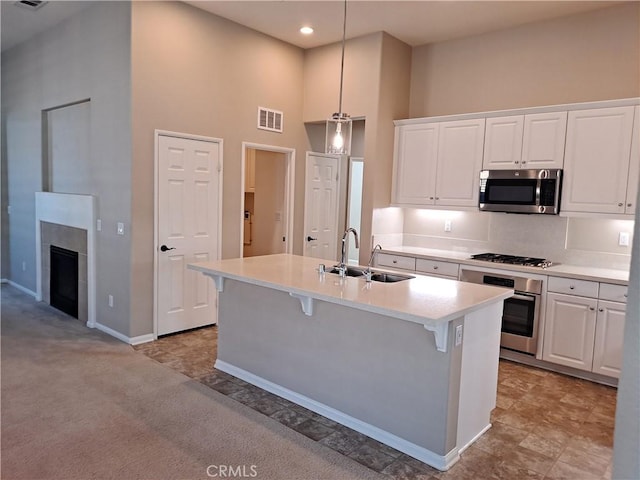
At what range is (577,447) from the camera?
2.79 meters

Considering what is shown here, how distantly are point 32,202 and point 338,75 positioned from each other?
14.0ft

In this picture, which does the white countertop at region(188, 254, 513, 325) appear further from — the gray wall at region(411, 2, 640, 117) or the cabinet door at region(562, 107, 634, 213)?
the gray wall at region(411, 2, 640, 117)

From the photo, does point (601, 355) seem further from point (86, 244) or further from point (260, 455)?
point (86, 244)

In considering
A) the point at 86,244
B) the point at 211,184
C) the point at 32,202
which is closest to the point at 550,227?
the point at 211,184

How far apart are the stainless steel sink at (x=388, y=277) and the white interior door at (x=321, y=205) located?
260cm

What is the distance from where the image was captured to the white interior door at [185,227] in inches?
176

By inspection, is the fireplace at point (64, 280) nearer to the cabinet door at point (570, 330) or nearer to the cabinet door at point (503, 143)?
the cabinet door at point (503, 143)

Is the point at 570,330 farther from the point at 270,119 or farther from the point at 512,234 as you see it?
the point at 270,119

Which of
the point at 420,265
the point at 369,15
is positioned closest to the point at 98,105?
the point at 369,15

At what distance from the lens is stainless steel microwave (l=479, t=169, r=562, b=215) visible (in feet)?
13.5

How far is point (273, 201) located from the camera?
19.5 ft

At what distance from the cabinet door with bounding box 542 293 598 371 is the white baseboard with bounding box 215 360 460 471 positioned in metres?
1.83

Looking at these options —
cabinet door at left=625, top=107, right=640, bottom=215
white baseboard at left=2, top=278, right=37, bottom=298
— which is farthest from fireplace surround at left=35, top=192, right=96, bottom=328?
cabinet door at left=625, top=107, right=640, bottom=215

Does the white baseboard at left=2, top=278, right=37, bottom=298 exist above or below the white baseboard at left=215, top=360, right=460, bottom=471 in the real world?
above
